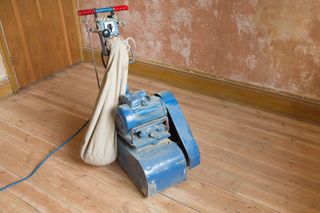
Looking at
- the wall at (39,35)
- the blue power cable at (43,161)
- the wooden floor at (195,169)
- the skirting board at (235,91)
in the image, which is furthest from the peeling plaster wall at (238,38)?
the blue power cable at (43,161)

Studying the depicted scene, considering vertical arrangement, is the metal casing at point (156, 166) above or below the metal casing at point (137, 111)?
below

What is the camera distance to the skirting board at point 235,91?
2.19 meters

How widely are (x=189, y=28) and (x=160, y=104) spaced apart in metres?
1.06

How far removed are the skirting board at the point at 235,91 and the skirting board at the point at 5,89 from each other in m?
1.05

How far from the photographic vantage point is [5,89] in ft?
8.43

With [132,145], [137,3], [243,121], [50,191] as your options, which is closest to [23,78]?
[137,3]

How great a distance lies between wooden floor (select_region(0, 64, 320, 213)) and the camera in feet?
5.17

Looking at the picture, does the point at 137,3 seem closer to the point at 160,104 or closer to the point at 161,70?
the point at 161,70

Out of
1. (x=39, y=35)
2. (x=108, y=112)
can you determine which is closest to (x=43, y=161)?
(x=108, y=112)

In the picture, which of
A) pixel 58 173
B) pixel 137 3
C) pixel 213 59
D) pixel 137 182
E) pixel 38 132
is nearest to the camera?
pixel 137 182

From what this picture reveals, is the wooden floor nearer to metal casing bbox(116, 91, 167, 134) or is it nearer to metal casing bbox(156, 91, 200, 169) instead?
metal casing bbox(156, 91, 200, 169)

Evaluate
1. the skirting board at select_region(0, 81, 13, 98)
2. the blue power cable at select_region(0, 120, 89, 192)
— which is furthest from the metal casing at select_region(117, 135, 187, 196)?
the skirting board at select_region(0, 81, 13, 98)

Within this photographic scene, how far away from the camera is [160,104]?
5.28 feet

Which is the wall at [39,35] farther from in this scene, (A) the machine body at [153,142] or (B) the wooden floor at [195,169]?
(A) the machine body at [153,142]
